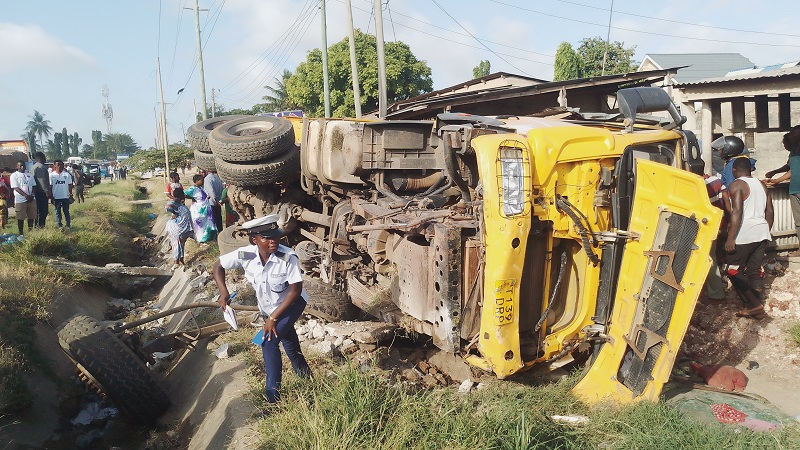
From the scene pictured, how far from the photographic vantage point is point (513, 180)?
3387 mm

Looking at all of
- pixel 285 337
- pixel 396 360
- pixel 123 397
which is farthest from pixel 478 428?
pixel 123 397

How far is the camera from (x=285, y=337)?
3.63 metres

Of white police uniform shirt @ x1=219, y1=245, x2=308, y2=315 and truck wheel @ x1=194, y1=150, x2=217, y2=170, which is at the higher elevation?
truck wheel @ x1=194, y1=150, x2=217, y2=170

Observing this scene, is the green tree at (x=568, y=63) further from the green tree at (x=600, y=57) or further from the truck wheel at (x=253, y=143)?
→ the truck wheel at (x=253, y=143)

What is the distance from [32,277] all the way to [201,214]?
2.69 metres

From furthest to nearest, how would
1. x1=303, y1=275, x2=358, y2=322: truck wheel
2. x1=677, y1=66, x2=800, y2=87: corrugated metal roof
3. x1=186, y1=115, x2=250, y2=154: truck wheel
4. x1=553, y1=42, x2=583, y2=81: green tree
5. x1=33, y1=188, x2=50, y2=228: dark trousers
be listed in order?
x1=553, y1=42, x2=583, y2=81: green tree < x1=33, y1=188, x2=50, y2=228: dark trousers < x1=186, y1=115, x2=250, y2=154: truck wheel < x1=677, y1=66, x2=800, y2=87: corrugated metal roof < x1=303, y1=275, x2=358, y2=322: truck wheel

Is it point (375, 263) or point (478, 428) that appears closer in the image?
point (478, 428)

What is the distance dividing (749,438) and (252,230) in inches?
120

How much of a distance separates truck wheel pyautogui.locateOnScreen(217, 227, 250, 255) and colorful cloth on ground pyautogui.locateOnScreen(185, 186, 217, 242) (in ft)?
3.55

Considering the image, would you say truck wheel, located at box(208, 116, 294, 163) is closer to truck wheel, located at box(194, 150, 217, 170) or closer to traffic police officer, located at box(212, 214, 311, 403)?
truck wheel, located at box(194, 150, 217, 170)

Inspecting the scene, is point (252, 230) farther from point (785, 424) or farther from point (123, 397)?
point (785, 424)

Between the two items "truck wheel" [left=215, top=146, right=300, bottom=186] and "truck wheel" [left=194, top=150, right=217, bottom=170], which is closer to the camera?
"truck wheel" [left=215, top=146, right=300, bottom=186]

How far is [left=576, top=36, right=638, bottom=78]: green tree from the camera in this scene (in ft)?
73.8

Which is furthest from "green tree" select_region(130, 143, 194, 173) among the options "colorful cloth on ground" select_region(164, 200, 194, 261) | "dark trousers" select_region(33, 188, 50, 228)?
"colorful cloth on ground" select_region(164, 200, 194, 261)
